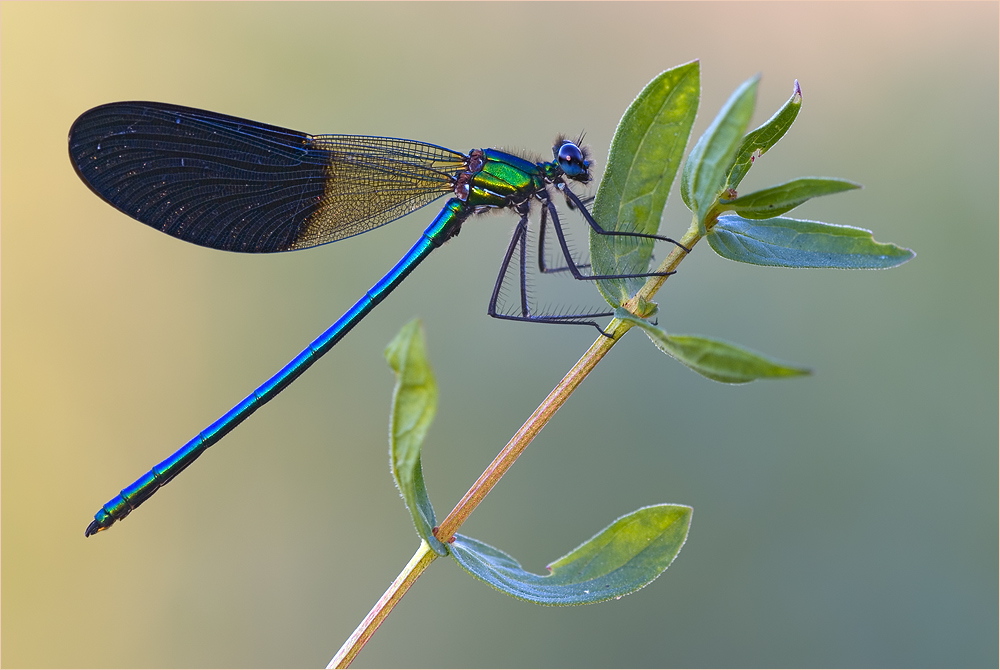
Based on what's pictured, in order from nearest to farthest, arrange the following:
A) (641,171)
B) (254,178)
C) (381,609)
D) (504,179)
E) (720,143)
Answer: (720,143), (381,609), (641,171), (504,179), (254,178)

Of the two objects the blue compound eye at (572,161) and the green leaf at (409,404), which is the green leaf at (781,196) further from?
the blue compound eye at (572,161)

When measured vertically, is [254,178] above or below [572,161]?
above

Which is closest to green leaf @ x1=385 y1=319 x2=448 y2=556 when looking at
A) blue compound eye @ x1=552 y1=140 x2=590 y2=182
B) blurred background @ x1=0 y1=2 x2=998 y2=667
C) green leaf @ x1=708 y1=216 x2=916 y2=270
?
green leaf @ x1=708 y1=216 x2=916 y2=270

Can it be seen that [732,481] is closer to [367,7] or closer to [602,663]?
[602,663]

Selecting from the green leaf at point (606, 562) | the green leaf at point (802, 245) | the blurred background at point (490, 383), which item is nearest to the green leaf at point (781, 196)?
the green leaf at point (802, 245)

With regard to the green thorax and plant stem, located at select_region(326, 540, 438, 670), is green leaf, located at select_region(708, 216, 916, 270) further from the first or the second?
the green thorax

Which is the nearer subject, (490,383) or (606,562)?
(606,562)

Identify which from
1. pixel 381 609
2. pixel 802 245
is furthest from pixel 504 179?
pixel 381 609

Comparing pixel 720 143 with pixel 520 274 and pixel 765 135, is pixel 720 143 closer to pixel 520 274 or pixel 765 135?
pixel 765 135

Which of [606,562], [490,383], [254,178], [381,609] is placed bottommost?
[490,383]
